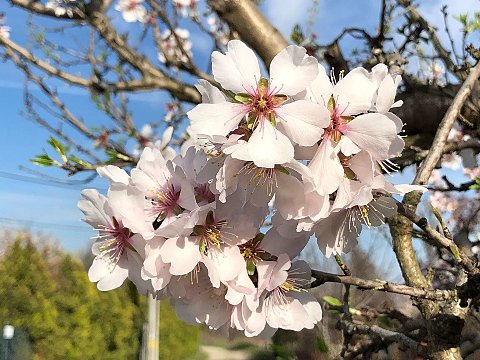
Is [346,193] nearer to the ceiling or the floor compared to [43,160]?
nearer to the floor

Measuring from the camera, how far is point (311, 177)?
19.1 inches

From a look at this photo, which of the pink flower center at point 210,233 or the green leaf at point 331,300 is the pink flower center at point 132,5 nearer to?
the green leaf at point 331,300

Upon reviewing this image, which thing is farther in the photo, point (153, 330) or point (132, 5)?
point (153, 330)

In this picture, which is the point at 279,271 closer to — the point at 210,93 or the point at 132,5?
the point at 210,93

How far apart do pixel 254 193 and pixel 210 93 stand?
0.11 m

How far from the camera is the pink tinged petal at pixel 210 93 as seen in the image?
56 centimetres

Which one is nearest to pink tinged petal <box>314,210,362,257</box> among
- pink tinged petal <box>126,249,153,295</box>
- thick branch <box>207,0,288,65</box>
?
pink tinged petal <box>126,249,153,295</box>

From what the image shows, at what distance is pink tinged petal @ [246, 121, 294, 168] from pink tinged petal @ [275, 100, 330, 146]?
0.01 meters

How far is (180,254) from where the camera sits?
1.82ft

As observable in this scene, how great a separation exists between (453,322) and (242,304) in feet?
1.20

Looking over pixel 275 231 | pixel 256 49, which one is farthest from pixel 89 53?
pixel 275 231

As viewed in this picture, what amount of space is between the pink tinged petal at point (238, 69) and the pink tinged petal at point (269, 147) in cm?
7

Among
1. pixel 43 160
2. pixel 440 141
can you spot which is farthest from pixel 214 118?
pixel 43 160

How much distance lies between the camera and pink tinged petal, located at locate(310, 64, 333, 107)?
0.54 meters
